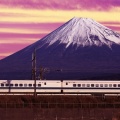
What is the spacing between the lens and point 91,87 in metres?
77.8

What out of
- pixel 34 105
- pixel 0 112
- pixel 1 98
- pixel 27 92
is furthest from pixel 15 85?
pixel 0 112

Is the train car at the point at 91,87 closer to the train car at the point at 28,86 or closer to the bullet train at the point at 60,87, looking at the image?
the bullet train at the point at 60,87

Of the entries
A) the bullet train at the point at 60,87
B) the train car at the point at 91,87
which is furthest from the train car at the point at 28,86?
the train car at the point at 91,87

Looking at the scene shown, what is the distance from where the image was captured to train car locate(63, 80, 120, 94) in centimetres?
7725

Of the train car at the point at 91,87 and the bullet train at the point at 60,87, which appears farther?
the train car at the point at 91,87

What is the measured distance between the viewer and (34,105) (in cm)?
6225

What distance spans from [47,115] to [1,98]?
14.2 metres

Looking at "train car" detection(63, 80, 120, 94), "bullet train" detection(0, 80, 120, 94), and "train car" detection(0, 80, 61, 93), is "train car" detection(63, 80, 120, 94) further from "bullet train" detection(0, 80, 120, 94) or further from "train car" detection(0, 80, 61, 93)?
"train car" detection(0, 80, 61, 93)

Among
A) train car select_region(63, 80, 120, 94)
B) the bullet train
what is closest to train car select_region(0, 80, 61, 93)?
the bullet train

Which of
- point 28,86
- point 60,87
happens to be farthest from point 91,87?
point 28,86

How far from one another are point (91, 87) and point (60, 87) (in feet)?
13.1

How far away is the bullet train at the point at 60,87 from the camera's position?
7710cm

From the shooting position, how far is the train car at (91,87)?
253 feet

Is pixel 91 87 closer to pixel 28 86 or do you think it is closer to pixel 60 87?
pixel 60 87
